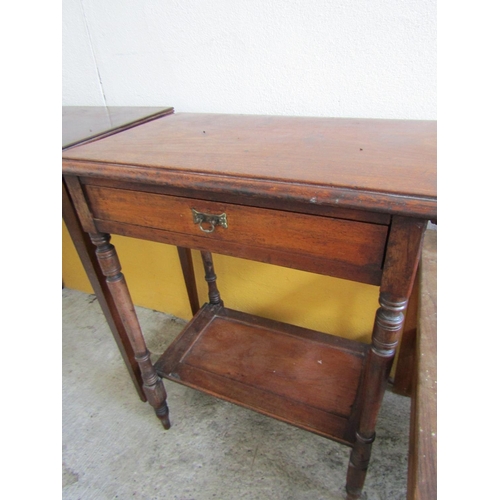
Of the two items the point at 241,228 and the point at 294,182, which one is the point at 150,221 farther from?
the point at 294,182

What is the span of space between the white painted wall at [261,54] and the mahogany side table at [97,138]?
0.11 metres

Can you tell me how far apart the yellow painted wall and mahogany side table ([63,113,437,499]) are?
0.62 ft

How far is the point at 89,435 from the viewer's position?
3.93 feet

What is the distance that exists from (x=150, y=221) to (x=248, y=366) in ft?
2.04

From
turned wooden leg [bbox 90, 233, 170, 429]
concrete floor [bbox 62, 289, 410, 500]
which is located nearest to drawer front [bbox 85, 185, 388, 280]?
turned wooden leg [bbox 90, 233, 170, 429]

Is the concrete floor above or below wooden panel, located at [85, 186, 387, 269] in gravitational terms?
below

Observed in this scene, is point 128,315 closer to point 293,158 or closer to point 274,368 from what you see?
point 274,368

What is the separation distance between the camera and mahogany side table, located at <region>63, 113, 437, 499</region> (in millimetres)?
528

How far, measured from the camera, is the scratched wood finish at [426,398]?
561mm

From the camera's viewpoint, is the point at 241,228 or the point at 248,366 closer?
the point at 241,228

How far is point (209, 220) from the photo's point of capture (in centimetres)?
65

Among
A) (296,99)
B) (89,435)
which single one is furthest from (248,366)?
(296,99)

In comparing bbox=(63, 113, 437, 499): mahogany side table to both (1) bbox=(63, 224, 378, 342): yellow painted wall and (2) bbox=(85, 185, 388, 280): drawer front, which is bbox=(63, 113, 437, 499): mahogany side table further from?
(1) bbox=(63, 224, 378, 342): yellow painted wall

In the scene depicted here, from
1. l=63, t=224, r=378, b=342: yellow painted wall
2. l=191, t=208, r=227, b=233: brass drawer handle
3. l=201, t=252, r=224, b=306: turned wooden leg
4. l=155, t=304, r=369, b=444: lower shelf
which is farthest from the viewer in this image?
l=201, t=252, r=224, b=306: turned wooden leg
